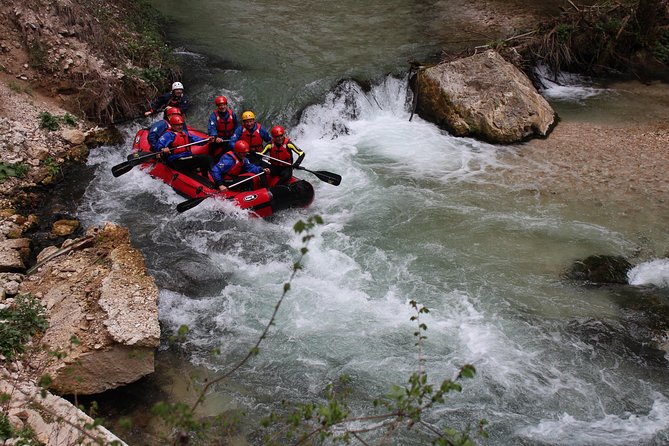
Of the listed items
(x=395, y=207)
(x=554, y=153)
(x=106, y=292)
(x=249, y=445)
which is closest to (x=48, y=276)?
(x=106, y=292)

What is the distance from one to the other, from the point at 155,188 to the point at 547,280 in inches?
213

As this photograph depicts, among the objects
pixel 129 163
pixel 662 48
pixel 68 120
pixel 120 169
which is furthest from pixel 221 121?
pixel 662 48

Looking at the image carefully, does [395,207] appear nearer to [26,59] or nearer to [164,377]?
[164,377]

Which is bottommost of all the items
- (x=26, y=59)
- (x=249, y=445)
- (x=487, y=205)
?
(x=249, y=445)

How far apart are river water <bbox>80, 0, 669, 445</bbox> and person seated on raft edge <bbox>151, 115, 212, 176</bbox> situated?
1.60ft

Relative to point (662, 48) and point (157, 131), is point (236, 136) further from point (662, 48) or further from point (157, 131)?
point (662, 48)

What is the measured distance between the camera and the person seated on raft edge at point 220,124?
824 cm

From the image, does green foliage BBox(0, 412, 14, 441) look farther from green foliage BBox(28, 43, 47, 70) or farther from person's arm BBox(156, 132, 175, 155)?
green foliage BBox(28, 43, 47, 70)

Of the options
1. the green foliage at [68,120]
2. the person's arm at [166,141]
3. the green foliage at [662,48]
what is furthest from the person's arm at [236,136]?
the green foliage at [662,48]

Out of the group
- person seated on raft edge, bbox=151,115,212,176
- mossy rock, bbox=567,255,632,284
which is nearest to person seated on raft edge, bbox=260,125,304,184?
person seated on raft edge, bbox=151,115,212,176

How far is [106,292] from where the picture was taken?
201 inches

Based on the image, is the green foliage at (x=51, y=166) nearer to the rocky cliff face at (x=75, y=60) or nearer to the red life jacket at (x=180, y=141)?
the rocky cliff face at (x=75, y=60)

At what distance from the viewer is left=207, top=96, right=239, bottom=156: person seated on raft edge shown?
824 cm

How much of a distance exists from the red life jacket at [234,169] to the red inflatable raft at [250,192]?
0.75 feet
